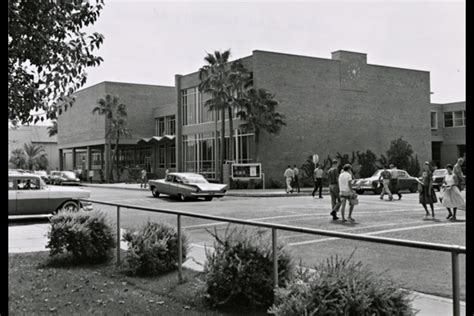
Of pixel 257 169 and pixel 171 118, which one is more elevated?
pixel 171 118

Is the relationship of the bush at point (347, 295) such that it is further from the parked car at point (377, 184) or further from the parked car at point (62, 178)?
the parked car at point (62, 178)

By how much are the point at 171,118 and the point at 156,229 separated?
177ft

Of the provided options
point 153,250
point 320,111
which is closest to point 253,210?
point 153,250

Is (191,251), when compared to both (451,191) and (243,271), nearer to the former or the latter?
(243,271)

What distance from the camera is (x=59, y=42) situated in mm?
6070

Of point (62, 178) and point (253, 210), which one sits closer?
point (253, 210)

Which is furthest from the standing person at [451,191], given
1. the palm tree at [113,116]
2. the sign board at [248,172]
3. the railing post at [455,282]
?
the palm tree at [113,116]

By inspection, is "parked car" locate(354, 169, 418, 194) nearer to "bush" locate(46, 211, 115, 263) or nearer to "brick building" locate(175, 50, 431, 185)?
"brick building" locate(175, 50, 431, 185)

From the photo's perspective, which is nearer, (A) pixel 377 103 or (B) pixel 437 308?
(B) pixel 437 308

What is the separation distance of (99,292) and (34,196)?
35.2ft

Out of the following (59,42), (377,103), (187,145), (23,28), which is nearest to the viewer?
(23,28)

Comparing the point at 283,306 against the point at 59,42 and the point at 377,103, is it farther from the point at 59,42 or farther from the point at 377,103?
the point at 377,103

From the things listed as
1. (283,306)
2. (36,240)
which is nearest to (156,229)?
(283,306)

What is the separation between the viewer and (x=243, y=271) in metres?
5.66
